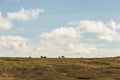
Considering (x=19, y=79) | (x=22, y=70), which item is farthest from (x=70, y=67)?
(x=19, y=79)

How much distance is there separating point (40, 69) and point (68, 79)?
12.2m

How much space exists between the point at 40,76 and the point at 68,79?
584 cm

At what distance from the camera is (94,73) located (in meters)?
77.6

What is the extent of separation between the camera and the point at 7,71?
251 feet

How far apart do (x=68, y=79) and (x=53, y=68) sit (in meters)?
13.2

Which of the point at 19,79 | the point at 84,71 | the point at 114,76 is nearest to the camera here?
the point at 19,79

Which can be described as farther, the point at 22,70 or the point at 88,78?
the point at 22,70

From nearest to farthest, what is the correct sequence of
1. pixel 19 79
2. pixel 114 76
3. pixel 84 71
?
1. pixel 19 79
2. pixel 114 76
3. pixel 84 71

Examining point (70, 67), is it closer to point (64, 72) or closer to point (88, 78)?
point (64, 72)

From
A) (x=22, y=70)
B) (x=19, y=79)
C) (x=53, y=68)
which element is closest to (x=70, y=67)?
(x=53, y=68)

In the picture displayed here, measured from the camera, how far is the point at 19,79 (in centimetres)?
6806

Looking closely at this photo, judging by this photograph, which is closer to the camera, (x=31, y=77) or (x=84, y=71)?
(x=31, y=77)

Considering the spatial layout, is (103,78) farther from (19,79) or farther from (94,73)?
(19,79)

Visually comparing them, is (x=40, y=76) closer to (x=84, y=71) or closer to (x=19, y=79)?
(x=19, y=79)
